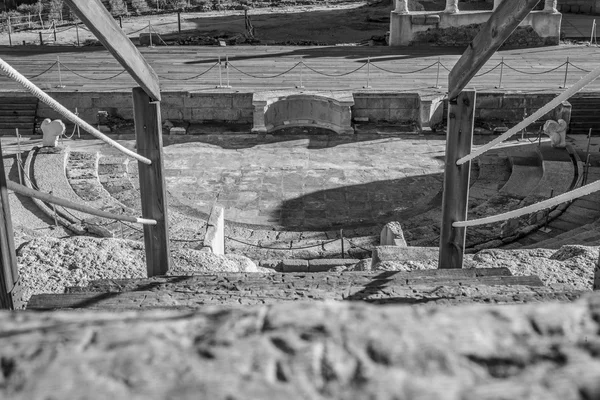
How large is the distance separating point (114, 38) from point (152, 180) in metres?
1.14

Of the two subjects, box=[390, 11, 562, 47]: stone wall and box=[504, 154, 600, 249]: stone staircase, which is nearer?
box=[504, 154, 600, 249]: stone staircase

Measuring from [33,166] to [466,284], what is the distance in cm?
1187

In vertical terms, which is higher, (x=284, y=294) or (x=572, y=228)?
(x=284, y=294)

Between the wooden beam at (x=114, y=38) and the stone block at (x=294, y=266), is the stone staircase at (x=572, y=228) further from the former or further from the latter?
the wooden beam at (x=114, y=38)

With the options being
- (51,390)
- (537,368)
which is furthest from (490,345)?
(51,390)

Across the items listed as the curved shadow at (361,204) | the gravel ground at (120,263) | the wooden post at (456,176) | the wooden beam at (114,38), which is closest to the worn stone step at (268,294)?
the wooden post at (456,176)

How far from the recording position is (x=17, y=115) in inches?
682

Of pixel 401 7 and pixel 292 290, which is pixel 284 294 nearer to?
pixel 292 290

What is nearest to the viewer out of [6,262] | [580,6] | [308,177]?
[6,262]

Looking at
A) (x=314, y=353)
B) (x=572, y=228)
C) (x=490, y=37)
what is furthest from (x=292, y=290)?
(x=572, y=228)

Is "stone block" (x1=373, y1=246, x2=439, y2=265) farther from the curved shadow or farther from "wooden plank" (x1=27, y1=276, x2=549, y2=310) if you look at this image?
the curved shadow

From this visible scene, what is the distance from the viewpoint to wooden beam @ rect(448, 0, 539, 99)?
167 inches

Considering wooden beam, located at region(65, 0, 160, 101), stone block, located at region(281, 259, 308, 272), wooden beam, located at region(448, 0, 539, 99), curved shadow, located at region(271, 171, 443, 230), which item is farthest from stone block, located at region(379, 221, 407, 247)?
wooden beam, located at region(65, 0, 160, 101)

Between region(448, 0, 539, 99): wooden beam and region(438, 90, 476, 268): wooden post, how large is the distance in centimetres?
12
